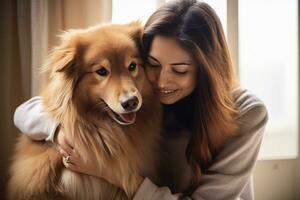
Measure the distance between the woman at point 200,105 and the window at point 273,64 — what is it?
74cm

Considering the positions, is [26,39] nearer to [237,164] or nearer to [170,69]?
[170,69]

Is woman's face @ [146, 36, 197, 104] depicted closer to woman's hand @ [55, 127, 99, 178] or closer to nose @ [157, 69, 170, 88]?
nose @ [157, 69, 170, 88]

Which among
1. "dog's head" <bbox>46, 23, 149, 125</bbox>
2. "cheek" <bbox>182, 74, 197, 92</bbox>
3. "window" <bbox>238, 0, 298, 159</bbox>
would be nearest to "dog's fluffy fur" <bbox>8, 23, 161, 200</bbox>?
"dog's head" <bbox>46, 23, 149, 125</bbox>

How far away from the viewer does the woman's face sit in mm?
1327

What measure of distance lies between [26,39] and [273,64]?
1.36 metres

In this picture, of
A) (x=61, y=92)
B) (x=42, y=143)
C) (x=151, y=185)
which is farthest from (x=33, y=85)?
(x=151, y=185)

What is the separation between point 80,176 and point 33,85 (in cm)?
62

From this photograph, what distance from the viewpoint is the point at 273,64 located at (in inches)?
88.2

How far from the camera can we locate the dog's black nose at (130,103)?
122 centimetres

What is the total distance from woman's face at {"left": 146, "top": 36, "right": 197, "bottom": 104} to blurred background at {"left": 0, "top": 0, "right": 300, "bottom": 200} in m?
0.38

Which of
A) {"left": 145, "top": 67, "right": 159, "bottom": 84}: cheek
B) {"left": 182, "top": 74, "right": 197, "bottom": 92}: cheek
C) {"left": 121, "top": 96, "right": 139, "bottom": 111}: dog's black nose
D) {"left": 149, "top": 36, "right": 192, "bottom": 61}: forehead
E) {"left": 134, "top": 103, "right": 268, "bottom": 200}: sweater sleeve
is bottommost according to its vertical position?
{"left": 134, "top": 103, "right": 268, "bottom": 200}: sweater sleeve

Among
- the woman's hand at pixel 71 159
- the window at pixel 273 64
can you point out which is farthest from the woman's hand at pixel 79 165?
the window at pixel 273 64

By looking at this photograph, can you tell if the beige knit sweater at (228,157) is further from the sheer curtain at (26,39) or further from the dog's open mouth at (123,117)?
the sheer curtain at (26,39)

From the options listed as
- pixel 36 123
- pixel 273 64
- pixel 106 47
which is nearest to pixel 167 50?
pixel 106 47
